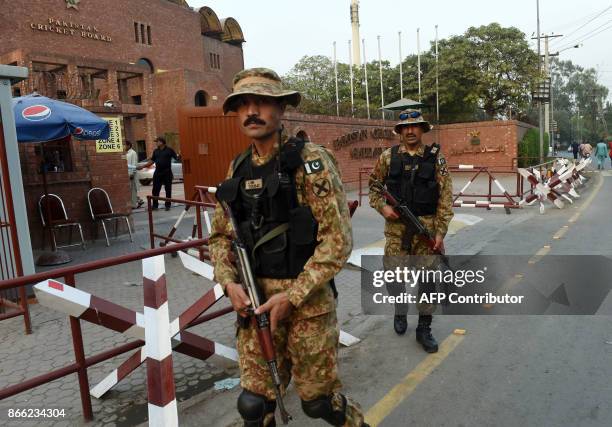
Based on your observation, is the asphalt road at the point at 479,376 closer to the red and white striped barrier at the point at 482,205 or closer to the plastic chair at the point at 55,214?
the plastic chair at the point at 55,214

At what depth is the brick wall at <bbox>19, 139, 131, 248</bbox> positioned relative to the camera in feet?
26.7

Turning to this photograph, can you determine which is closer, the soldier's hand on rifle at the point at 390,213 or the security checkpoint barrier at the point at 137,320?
the security checkpoint barrier at the point at 137,320

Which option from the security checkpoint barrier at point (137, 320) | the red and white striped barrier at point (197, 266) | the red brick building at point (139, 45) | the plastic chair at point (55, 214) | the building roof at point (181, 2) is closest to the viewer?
the security checkpoint barrier at point (137, 320)

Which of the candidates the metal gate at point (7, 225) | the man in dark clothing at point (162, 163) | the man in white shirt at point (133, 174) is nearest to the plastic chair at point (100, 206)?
the man in white shirt at point (133, 174)

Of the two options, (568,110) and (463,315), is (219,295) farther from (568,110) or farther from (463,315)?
(568,110)

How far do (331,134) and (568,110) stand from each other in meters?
86.3

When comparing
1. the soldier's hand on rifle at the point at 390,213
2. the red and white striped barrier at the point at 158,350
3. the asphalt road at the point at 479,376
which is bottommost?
the asphalt road at the point at 479,376

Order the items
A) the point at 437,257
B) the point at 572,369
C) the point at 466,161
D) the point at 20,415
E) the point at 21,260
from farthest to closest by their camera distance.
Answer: the point at 466,161, the point at 21,260, the point at 437,257, the point at 572,369, the point at 20,415

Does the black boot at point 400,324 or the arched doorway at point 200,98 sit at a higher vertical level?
the arched doorway at point 200,98

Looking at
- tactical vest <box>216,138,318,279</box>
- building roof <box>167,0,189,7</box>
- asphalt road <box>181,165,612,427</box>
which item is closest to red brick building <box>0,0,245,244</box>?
building roof <box>167,0,189,7</box>

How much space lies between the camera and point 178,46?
4019 centimetres

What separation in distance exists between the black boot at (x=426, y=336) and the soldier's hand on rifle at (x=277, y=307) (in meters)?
2.21

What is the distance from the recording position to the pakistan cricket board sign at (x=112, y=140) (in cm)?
902

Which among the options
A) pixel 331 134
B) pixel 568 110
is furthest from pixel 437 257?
pixel 568 110
